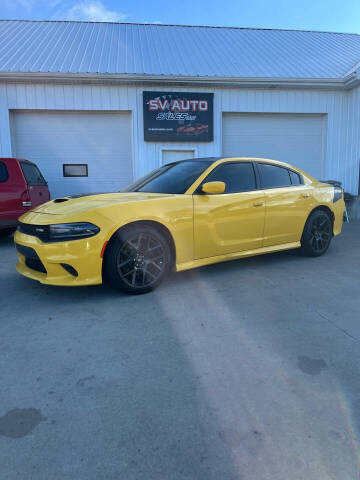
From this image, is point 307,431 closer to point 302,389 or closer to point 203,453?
point 302,389

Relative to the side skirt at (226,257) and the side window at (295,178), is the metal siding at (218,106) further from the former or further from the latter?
the side skirt at (226,257)

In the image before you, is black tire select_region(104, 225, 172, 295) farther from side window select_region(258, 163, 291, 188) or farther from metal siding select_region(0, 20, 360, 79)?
metal siding select_region(0, 20, 360, 79)

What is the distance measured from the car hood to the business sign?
6431 mm

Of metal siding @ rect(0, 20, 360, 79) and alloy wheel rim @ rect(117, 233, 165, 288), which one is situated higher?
metal siding @ rect(0, 20, 360, 79)

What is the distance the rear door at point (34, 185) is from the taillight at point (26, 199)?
0.05m

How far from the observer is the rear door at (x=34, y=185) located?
6.61 m

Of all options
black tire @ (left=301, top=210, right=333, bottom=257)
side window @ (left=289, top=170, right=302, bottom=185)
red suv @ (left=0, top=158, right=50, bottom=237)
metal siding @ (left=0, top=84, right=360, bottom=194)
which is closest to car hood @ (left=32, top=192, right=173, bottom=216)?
side window @ (left=289, top=170, right=302, bottom=185)

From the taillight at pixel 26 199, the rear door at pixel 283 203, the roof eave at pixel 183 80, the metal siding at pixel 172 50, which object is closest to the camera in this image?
the rear door at pixel 283 203

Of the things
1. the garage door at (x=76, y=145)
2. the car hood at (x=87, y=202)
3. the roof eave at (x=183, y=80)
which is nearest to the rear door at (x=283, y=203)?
the car hood at (x=87, y=202)

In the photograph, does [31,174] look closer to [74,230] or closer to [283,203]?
[74,230]

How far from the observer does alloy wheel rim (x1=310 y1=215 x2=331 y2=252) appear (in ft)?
16.5

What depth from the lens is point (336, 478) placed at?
4.51 feet

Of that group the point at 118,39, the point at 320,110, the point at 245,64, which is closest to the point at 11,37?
the point at 118,39

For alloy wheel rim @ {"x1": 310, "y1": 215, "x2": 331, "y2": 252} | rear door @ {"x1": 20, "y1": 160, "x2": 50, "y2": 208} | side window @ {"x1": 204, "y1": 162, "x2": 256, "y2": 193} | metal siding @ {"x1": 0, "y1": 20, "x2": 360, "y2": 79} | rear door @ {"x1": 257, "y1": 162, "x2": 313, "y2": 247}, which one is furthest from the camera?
metal siding @ {"x1": 0, "y1": 20, "x2": 360, "y2": 79}
